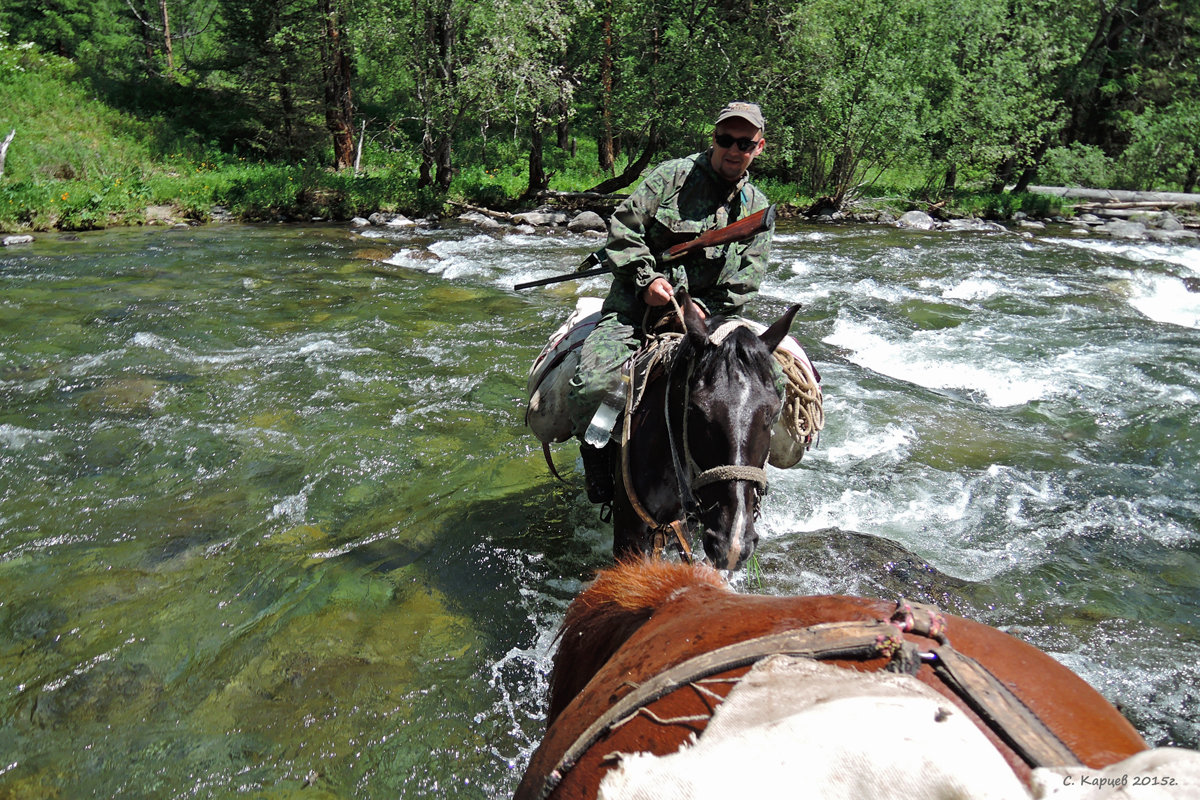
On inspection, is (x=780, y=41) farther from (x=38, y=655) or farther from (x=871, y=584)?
(x=38, y=655)

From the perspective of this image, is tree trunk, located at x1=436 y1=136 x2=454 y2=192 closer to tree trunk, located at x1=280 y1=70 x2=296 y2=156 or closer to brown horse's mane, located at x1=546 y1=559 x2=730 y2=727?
tree trunk, located at x1=280 y1=70 x2=296 y2=156

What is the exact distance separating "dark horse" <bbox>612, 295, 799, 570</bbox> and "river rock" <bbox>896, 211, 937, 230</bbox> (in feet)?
66.5

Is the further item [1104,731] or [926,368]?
[926,368]

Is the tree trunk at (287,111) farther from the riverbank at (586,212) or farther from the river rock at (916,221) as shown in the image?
the river rock at (916,221)

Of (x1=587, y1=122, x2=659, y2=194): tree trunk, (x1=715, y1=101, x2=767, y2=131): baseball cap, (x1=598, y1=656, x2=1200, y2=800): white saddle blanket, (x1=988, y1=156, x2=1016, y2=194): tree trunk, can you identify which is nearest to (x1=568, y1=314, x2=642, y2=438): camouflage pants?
(x1=715, y1=101, x2=767, y2=131): baseball cap

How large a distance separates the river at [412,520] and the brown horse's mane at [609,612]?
1.03 m

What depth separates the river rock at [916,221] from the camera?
21703mm

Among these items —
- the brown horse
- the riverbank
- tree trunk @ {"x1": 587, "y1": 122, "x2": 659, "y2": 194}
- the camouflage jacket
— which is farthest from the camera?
tree trunk @ {"x1": 587, "y1": 122, "x2": 659, "y2": 194}

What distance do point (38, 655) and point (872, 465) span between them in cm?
569

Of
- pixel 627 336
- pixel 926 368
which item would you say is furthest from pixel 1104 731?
pixel 926 368

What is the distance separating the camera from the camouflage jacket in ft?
13.4

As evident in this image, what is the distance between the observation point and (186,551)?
5.01 meters

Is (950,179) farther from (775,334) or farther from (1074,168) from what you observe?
(775,334)

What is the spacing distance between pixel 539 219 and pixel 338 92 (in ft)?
29.2
